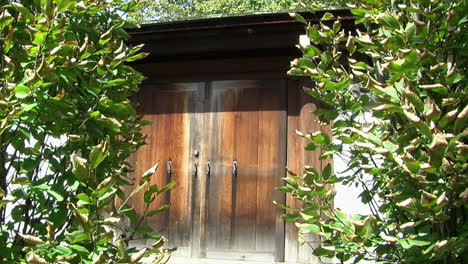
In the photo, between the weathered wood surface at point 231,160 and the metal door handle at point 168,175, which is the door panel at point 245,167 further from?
the metal door handle at point 168,175

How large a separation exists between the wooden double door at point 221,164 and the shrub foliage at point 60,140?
3972 mm

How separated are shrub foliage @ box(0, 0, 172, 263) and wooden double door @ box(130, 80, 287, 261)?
13.0ft

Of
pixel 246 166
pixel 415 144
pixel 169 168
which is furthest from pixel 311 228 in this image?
pixel 169 168

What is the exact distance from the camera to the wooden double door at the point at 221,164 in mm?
6266

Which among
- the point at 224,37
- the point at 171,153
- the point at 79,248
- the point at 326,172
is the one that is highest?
the point at 224,37

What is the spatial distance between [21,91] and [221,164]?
→ 4725 millimetres

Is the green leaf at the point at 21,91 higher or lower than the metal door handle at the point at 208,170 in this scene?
lower

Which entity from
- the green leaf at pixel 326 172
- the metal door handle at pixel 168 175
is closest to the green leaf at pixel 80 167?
the green leaf at pixel 326 172

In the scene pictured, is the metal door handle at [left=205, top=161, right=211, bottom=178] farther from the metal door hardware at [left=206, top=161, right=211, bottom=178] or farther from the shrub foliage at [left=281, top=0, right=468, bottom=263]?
the shrub foliage at [left=281, top=0, right=468, bottom=263]

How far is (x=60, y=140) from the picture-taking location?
2211 mm

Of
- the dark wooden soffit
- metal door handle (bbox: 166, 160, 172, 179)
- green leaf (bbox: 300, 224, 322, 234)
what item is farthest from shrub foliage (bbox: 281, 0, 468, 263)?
metal door handle (bbox: 166, 160, 172, 179)

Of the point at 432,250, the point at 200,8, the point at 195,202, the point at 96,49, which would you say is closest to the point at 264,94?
the point at 195,202

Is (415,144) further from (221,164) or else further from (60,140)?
(221,164)

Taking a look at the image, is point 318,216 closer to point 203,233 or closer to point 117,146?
point 117,146
